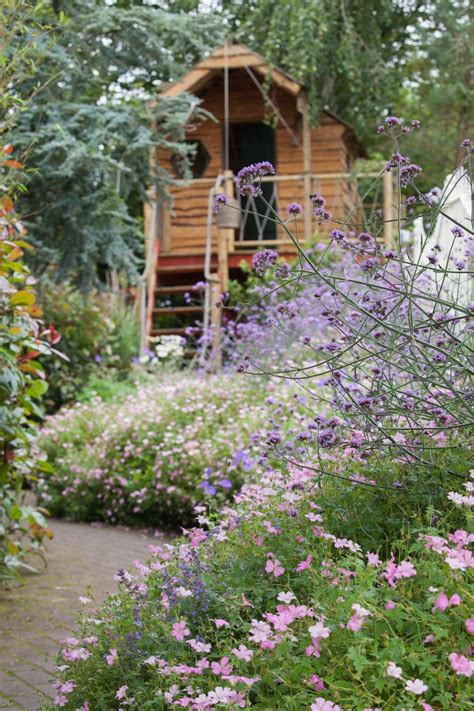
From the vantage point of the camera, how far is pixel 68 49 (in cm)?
858

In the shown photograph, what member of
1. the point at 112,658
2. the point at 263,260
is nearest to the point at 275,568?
the point at 112,658

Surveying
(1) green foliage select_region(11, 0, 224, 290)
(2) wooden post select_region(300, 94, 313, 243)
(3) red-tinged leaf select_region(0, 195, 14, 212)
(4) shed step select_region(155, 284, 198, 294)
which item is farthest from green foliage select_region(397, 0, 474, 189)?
(3) red-tinged leaf select_region(0, 195, 14, 212)

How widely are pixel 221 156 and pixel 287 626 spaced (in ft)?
48.2

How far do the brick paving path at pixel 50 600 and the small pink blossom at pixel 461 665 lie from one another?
1.38m

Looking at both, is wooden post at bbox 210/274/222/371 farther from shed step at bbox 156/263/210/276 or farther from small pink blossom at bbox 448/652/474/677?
small pink blossom at bbox 448/652/474/677

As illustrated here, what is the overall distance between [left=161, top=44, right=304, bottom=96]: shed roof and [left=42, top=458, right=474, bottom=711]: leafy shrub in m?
12.6

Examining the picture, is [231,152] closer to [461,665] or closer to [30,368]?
[30,368]

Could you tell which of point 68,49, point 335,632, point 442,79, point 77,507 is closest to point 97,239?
point 68,49

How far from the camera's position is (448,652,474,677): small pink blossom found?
1905mm

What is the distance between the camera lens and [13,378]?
447 cm

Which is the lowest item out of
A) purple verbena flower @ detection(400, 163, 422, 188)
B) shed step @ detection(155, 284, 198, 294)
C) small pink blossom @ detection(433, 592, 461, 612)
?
small pink blossom @ detection(433, 592, 461, 612)

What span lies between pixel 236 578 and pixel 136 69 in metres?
7.52

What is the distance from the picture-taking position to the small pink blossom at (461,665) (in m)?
1.91

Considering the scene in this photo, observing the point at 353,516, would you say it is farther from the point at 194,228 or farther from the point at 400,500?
the point at 194,228
